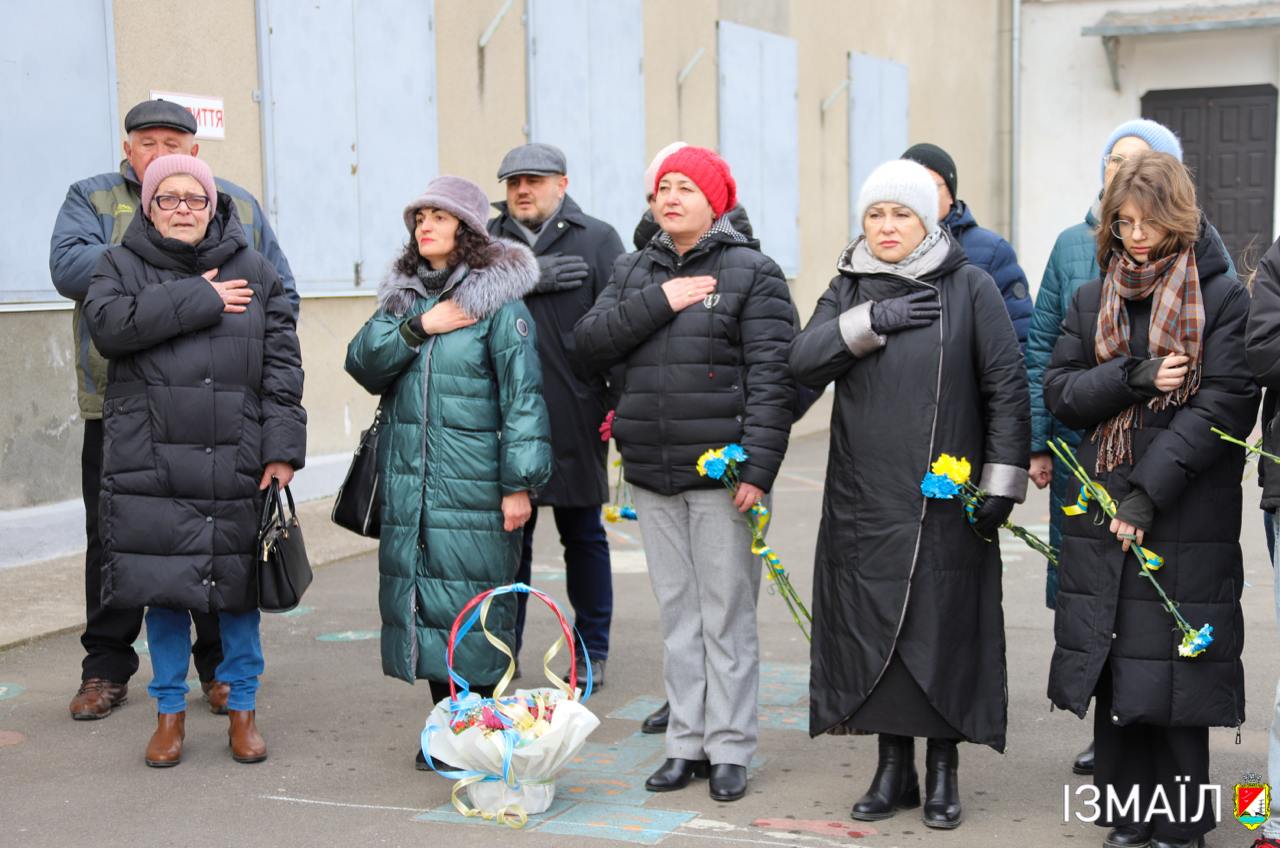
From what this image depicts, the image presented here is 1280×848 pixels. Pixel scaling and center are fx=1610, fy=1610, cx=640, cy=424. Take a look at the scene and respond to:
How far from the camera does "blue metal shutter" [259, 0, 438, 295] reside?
348 inches

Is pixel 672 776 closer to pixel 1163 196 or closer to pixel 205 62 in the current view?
pixel 1163 196

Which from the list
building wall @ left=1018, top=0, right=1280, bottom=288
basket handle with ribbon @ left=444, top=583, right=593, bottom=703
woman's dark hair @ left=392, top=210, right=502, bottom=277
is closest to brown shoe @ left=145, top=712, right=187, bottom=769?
basket handle with ribbon @ left=444, top=583, right=593, bottom=703

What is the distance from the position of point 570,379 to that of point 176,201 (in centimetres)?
158

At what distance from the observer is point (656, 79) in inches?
492

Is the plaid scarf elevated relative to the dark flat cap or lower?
lower

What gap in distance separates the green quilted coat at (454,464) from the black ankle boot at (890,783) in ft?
3.85

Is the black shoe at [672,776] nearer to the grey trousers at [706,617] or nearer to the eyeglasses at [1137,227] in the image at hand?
the grey trousers at [706,617]

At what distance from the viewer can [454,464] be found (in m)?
4.82

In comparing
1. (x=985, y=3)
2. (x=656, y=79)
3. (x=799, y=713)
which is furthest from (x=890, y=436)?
(x=985, y=3)

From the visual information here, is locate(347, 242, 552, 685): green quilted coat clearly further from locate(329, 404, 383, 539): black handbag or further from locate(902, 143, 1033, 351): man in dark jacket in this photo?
locate(902, 143, 1033, 351): man in dark jacket

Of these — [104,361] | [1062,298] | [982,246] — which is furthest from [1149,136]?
[104,361]

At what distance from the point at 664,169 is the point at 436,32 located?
5678mm

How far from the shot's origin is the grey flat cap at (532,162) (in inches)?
228

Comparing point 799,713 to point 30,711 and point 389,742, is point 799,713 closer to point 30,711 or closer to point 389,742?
point 389,742
